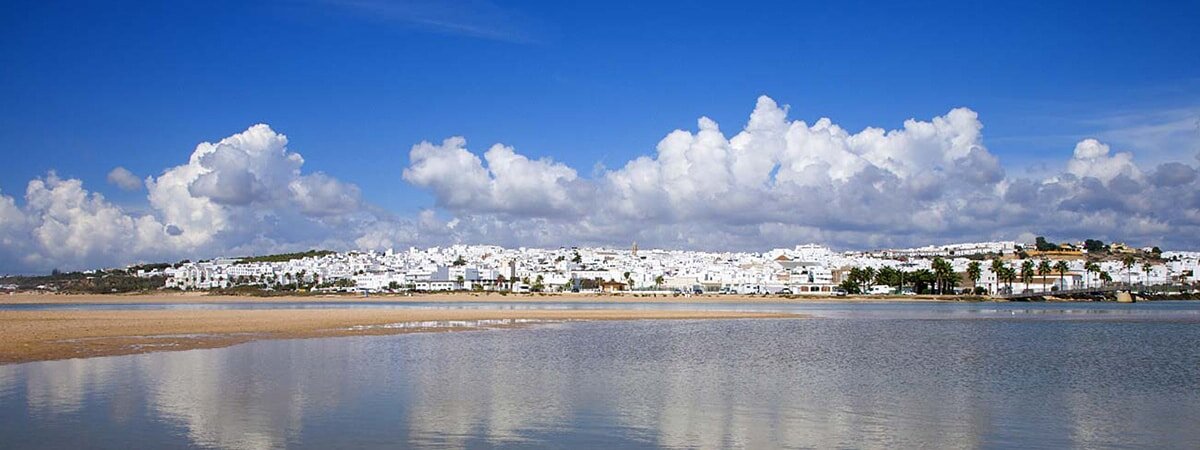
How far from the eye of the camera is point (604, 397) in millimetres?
20156

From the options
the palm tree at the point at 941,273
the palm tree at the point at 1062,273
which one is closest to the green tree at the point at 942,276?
the palm tree at the point at 941,273

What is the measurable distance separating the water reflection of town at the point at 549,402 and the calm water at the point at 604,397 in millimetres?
60

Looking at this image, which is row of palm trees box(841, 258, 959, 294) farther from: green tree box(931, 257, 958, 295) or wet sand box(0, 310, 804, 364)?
wet sand box(0, 310, 804, 364)

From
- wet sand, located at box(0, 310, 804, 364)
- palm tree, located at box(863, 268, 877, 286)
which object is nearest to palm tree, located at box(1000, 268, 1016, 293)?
palm tree, located at box(863, 268, 877, 286)

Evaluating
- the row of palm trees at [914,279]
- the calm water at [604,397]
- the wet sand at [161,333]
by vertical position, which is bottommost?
the calm water at [604,397]

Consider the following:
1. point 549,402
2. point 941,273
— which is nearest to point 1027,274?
point 941,273

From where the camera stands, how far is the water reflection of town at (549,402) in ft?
51.2

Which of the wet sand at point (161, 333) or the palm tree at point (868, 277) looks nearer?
the wet sand at point (161, 333)

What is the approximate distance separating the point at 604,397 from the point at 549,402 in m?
1.37

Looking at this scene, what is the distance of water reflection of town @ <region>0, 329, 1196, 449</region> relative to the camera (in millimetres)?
15602

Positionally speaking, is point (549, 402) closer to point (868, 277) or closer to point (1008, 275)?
point (1008, 275)

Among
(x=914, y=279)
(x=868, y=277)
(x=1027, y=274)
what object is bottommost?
(x=914, y=279)

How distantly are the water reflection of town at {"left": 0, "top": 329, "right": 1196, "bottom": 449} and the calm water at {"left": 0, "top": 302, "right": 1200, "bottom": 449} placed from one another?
0.06 m

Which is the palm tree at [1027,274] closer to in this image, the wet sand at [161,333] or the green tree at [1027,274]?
the green tree at [1027,274]
